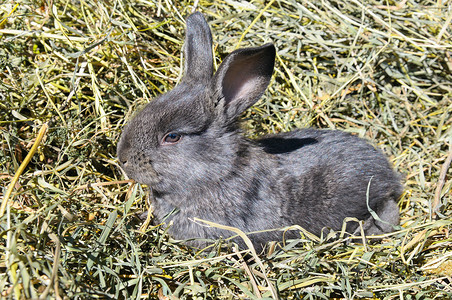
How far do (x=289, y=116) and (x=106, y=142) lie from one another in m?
2.30

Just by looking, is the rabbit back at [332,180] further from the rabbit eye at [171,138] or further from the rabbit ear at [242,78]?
the rabbit eye at [171,138]

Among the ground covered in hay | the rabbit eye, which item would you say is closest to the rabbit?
the rabbit eye

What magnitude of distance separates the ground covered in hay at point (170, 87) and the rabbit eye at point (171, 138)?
0.70m

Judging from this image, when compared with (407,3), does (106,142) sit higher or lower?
lower

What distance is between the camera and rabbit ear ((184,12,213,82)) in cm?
440

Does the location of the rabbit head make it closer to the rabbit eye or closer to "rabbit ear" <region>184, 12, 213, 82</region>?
the rabbit eye

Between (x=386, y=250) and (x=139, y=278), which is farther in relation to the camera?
(x=386, y=250)

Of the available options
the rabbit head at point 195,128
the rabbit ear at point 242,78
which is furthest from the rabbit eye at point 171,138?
the rabbit ear at point 242,78

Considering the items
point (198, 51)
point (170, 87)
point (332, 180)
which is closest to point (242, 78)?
point (198, 51)

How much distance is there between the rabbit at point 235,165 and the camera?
3994 millimetres

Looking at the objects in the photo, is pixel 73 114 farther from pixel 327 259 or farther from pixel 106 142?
pixel 327 259

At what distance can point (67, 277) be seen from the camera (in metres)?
3.14

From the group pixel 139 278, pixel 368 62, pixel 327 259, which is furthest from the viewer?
pixel 368 62

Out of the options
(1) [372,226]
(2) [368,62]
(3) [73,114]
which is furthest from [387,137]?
(3) [73,114]
